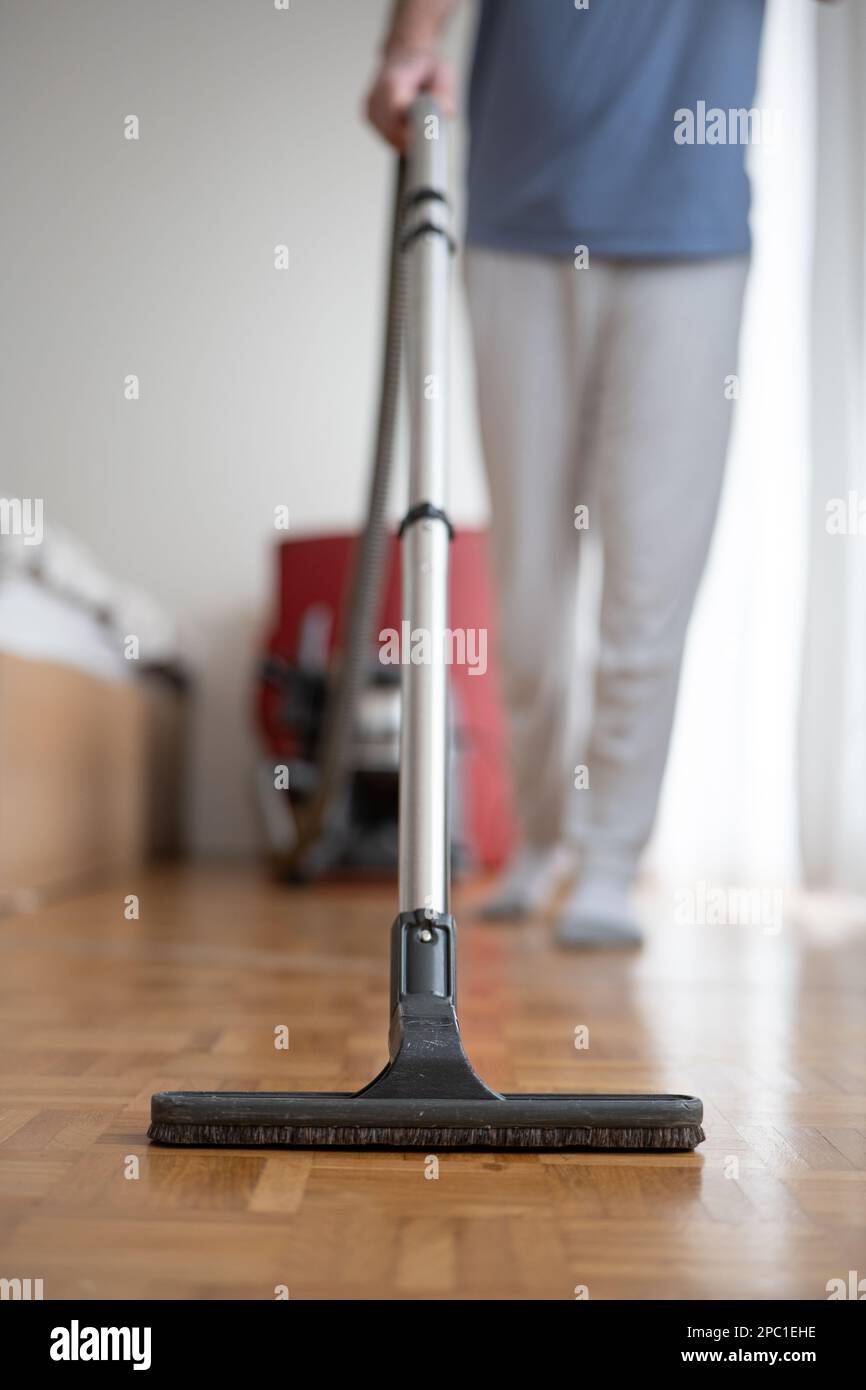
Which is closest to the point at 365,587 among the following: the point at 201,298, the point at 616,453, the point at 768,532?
the point at 616,453

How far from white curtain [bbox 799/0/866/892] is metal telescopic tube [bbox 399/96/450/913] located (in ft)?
4.77

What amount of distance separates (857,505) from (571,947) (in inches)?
44.6

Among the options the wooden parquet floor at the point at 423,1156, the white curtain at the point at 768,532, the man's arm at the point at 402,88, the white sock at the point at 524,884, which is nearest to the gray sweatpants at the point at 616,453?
the white sock at the point at 524,884

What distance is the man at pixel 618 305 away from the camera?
54.5 inches

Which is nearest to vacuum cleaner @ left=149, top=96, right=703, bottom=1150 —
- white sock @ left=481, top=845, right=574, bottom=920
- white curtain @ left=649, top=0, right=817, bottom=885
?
white sock @ left=481, top=845, right=574, bottom=920

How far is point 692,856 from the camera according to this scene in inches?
104

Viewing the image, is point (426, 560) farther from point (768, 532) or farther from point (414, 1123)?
point (768, 532)

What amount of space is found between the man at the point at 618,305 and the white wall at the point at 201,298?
1.67 m

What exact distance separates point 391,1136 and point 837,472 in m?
1.86

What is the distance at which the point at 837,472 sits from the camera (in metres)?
2.22

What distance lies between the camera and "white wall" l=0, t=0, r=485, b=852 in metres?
3.14

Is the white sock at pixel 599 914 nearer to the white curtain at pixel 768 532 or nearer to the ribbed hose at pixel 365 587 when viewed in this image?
the ribbed hose at pixel 365 587
